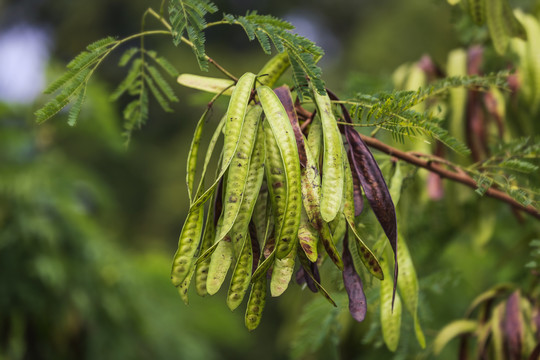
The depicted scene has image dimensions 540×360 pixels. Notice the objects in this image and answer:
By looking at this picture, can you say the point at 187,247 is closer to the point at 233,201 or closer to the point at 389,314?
the point at 233,201

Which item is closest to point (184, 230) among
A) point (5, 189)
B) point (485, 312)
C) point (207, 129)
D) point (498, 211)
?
point (485, 312)

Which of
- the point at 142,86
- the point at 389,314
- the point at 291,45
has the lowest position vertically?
the point at 389,314

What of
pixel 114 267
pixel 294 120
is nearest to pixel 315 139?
pixel 294 120

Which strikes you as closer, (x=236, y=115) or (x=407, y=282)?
(x=236, y=115)

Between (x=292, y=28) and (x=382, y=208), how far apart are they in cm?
28

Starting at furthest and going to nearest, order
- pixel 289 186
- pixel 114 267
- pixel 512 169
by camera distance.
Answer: pixel 114 267 < pixel 512 169 < pixel 289 186

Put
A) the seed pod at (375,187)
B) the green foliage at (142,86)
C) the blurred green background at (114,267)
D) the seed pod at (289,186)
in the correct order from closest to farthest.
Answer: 1. the seed pod at (289,186)
2. the seed pod at (375,187)
3. the green foliage at (142,86)
4. the blurred green background at (114,267)

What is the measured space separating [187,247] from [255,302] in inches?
4.5

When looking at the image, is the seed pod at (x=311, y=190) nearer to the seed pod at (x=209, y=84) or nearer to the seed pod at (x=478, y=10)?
the seed pod at (x=209, y=84)

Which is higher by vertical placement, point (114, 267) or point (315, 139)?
point (114, 267)

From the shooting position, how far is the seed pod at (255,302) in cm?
66

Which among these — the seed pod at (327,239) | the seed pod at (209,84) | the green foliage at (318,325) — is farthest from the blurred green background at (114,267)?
the seed pod at (327,239)

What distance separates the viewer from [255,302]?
666 millimetres

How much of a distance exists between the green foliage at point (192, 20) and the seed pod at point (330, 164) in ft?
0.56
